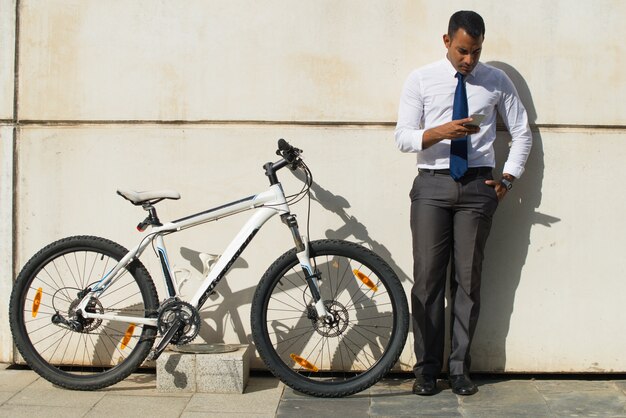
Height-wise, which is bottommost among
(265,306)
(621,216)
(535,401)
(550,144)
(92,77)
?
(535,401)

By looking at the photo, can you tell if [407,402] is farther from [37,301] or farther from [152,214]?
[37,301]

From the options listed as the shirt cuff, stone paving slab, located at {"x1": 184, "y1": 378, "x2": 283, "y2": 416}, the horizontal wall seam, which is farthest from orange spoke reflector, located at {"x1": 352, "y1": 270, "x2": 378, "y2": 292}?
the shirt cuff

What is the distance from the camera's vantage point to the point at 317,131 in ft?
19.7

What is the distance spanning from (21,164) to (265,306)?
1960mm

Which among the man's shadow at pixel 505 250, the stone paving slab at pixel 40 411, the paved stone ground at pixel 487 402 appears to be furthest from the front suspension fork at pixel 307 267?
the stone paving slab at pixel 40 411

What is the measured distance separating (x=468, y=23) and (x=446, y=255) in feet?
4.65

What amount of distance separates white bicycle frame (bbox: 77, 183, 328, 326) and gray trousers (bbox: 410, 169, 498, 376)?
2.28ft

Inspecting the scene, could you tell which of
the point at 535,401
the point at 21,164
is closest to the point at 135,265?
the point at 21,164

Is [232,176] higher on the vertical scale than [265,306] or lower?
higher

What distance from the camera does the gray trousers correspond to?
5.62 metres

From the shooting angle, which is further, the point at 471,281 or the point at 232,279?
the point at 232,279

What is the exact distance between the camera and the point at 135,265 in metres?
5.71

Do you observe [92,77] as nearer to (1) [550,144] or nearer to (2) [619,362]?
(1) [550,144]

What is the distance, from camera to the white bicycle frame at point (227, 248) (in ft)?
18.4
